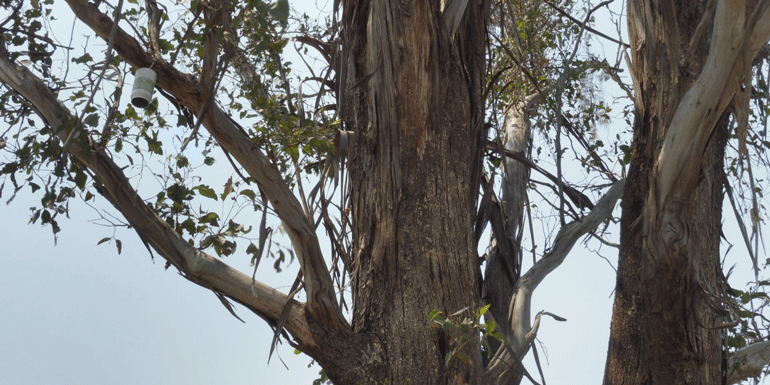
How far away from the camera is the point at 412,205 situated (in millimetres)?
2455

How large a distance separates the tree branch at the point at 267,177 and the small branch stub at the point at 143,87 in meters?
0.12

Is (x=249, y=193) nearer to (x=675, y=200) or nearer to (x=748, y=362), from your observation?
(x=675, y=200)

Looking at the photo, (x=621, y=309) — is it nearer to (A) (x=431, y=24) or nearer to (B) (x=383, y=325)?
(B) (x=383, y=325)

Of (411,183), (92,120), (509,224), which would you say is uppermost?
(509,224)

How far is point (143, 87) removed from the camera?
7.27ft

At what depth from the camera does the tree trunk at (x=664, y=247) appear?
261 cm

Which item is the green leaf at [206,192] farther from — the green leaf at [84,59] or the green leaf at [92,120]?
the green leaf at [84,59]

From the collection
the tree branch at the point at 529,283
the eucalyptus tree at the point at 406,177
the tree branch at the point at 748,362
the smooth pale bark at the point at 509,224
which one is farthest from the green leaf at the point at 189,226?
the tree branch at the point at 748,362

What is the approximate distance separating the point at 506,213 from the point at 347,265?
5.94ft

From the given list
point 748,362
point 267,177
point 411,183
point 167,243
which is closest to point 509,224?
point 748,362

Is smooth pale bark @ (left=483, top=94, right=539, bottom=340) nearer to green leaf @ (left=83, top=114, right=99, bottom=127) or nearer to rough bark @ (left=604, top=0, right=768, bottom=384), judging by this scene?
rough bark @ (left=604, top=0, right=768, bottom=384)

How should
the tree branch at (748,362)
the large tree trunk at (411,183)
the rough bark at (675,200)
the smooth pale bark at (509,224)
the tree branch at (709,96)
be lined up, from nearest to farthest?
the tree branch at (709,96)
the rough bark at (675,200)
the large tree trunk at (411,183)
the tree branch at (748,362)
the smooth pale bark at (509,224)

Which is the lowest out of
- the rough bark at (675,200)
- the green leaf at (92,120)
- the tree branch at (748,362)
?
the tree branch at (748,362)

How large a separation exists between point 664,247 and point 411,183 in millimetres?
888
